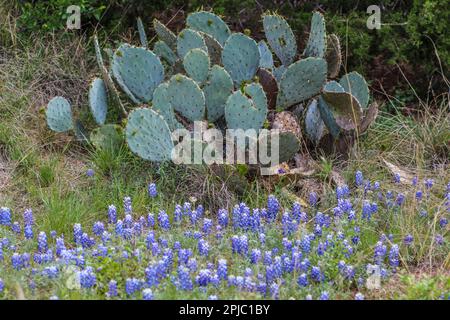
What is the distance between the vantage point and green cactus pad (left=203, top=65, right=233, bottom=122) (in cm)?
508

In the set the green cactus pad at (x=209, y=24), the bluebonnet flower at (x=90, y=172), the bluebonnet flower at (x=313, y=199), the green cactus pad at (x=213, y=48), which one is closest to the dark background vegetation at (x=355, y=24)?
the green cactus pad at (x=209, y=24)

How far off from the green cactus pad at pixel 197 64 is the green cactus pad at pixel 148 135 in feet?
1.64

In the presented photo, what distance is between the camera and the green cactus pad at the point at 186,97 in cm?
495

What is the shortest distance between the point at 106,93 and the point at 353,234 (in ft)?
6.90

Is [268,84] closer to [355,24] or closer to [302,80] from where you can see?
[302,80]

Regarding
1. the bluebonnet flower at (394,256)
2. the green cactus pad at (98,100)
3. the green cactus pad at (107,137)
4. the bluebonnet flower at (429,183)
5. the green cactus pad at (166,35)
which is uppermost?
the green cactus pad at (166,35)

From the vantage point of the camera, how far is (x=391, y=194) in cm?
480

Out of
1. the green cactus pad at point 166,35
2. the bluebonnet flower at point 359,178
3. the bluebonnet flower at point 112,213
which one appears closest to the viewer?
the bluebonnet flower at point 112,213

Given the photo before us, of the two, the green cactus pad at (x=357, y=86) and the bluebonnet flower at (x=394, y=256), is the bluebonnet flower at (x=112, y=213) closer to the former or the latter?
the bluebonnet flower at (x=394, y=256)

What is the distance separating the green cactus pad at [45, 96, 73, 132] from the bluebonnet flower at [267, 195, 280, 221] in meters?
1.56

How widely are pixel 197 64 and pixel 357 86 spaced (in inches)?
43.6

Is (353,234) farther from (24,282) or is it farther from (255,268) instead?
(24,282)
